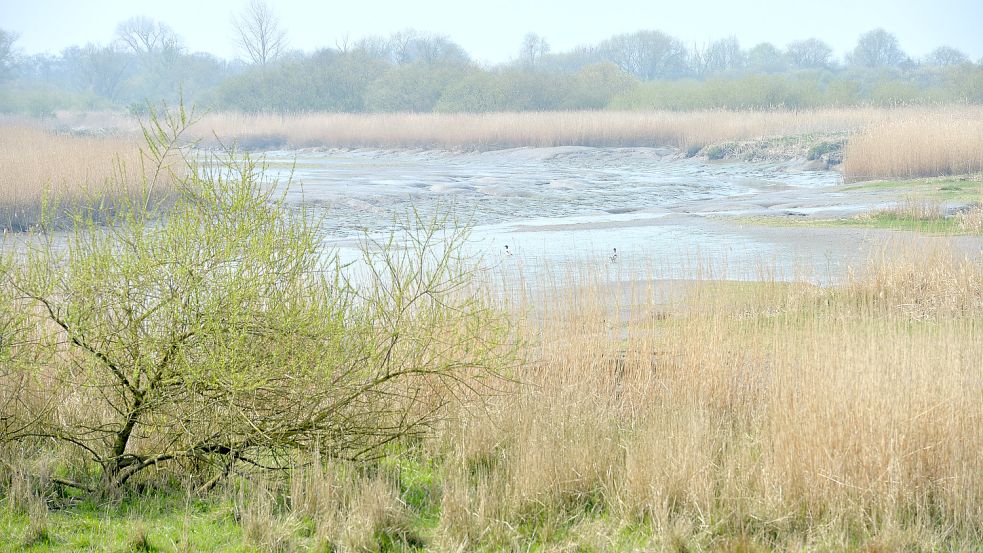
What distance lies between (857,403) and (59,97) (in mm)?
61852

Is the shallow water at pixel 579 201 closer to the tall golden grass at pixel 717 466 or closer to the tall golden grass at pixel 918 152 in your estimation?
the tall golden grass at pixel 918 152

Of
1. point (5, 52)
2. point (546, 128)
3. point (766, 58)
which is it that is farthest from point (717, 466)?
point (766, 58)

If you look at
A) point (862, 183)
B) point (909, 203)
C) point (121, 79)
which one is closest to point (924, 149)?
point (862, 183)

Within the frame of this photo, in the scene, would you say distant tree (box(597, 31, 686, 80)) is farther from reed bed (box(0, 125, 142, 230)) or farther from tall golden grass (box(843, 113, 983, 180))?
reed bed (box(0, 125, 142, 230))

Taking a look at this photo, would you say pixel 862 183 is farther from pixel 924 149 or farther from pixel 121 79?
pixel 121 79

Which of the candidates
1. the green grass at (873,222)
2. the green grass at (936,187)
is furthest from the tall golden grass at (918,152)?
the green grass at (873,222)

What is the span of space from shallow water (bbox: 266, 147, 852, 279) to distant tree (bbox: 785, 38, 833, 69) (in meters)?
73.9

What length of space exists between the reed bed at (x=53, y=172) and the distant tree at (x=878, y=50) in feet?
298

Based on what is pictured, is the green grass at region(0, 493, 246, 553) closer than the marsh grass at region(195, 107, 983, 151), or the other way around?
the green grass at region(0, 493, 246, 553)

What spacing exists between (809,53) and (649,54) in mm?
17763

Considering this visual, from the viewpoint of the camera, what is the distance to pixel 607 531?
182 inches

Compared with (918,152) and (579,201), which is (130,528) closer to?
(579,201)

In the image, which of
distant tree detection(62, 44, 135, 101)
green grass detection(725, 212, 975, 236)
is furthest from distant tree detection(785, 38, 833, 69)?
green grass detection(725, 212, 975, 236)

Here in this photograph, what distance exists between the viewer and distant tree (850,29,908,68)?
97.6m
